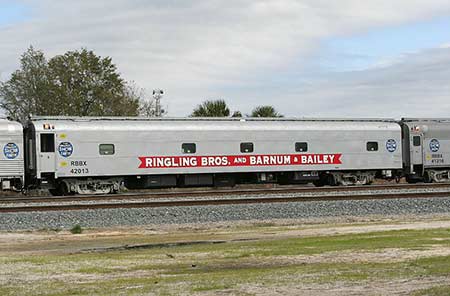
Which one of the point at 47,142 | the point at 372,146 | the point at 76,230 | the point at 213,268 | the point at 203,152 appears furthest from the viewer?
the point at 372,146

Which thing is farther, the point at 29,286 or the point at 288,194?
the point at 288,194

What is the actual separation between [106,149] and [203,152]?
4.13m

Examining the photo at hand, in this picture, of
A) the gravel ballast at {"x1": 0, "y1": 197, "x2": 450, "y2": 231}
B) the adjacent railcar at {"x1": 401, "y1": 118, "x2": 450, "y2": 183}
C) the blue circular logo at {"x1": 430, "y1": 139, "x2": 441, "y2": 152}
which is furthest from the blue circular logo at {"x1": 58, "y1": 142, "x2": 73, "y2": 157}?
the blue circular logo at {"x1": 430, "y1": 139, "x2": 441, "y2": 152}

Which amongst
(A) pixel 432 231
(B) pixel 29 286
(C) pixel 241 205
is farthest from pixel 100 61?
(B) pixel 29 286

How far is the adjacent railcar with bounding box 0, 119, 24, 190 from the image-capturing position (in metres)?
29.2

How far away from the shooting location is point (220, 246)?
43.1 ft

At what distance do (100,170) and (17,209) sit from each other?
8793mm

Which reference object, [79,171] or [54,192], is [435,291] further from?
[54,192]

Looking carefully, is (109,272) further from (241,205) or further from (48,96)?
(48,96)

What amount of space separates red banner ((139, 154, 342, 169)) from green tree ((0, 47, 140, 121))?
85.3ft

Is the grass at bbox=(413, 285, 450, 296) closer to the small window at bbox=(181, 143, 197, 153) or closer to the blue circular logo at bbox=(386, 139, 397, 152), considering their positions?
the small window at bbox=(181, 143, 197, 153)

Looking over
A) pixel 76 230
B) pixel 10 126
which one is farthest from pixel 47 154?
pixel 76 230

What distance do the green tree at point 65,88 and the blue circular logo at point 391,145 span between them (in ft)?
89.5

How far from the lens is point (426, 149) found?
36406mm
